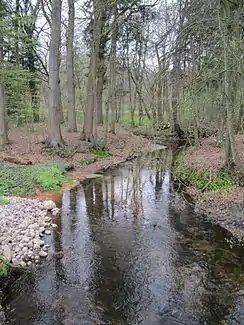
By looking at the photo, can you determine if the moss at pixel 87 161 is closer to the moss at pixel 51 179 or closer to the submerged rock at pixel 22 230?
the moss at pixel 51 179

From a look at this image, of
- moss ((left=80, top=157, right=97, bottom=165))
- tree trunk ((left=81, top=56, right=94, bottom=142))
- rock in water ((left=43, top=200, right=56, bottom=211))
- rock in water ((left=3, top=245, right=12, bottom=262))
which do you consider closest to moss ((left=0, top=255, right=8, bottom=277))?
rock in water ((left=3, top=245, right=12, bottom=262))

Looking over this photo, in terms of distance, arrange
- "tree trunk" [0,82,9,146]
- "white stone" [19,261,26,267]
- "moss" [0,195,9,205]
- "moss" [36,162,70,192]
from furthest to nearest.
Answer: "tree trunk" [0,82,9,146], "moss" [36,162,70,192], "moss" [0,195,9,205], "white stone" [19,261,26,267]

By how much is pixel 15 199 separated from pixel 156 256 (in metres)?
5.38

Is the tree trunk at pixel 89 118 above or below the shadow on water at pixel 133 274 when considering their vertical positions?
above

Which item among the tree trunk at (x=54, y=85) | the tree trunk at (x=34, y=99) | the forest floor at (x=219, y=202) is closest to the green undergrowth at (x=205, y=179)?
the forest floor at (x=219, y=202)

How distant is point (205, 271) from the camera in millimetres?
A: 7184

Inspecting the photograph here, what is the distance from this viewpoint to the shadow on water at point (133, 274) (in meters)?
5.81

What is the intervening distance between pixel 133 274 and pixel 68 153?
11521 mm

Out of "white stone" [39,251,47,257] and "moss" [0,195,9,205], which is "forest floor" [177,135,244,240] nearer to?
"white stone" [39,251,47,257]

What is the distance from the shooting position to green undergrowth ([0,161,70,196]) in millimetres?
12359

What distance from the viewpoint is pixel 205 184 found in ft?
41.3

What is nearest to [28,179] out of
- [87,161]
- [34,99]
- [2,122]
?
[87,161]

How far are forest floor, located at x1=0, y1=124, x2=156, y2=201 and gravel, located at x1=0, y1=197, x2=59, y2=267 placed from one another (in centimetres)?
186

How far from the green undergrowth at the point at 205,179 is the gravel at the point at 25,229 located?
5.25m
